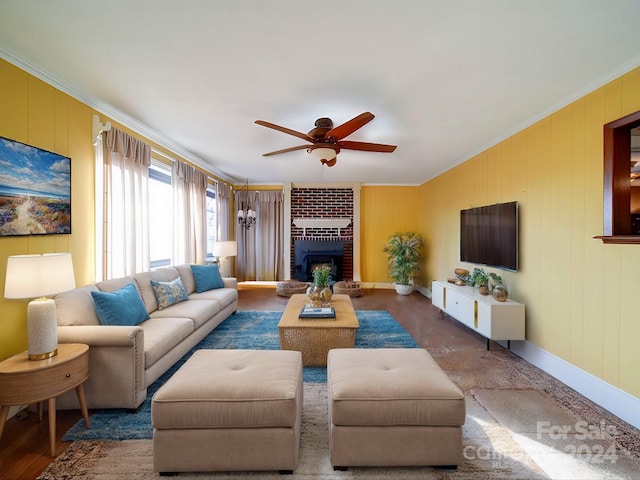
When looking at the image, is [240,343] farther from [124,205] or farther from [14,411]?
[124,205]

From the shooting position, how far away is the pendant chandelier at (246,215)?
6320 mm

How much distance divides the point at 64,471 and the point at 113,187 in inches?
93.7

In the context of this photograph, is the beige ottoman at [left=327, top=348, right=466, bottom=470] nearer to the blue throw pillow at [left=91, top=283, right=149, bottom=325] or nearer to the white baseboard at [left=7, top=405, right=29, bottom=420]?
the blue throw pillow at [left=91, top=283, right=149, bottom=325]

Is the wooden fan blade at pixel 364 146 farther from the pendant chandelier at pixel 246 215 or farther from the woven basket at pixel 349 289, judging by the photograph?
the pendant chandelier at pixel 246 215

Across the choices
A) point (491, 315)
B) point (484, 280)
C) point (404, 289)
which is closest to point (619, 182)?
point (491, 315)

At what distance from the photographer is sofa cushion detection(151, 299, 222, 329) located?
286cm

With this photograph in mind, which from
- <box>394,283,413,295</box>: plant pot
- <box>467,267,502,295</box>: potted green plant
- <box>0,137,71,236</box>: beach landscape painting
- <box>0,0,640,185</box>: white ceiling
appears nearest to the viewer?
<box>0,0,640,185</box>: white ceiling

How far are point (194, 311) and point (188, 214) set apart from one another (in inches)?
77.3

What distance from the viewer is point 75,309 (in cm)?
210

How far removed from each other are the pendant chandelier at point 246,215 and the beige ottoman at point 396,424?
5.32 m

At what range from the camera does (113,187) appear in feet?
9.42

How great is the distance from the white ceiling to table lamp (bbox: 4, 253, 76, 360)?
4.57 feet

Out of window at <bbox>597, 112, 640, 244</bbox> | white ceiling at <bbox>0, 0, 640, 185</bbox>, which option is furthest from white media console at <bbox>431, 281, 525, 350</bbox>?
white ceiling at <bbox>0, 0, 640, 185</bbox>

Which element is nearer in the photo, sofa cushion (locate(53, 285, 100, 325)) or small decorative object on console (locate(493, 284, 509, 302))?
sofa cushion (locate(53, 285, 100, 325))
